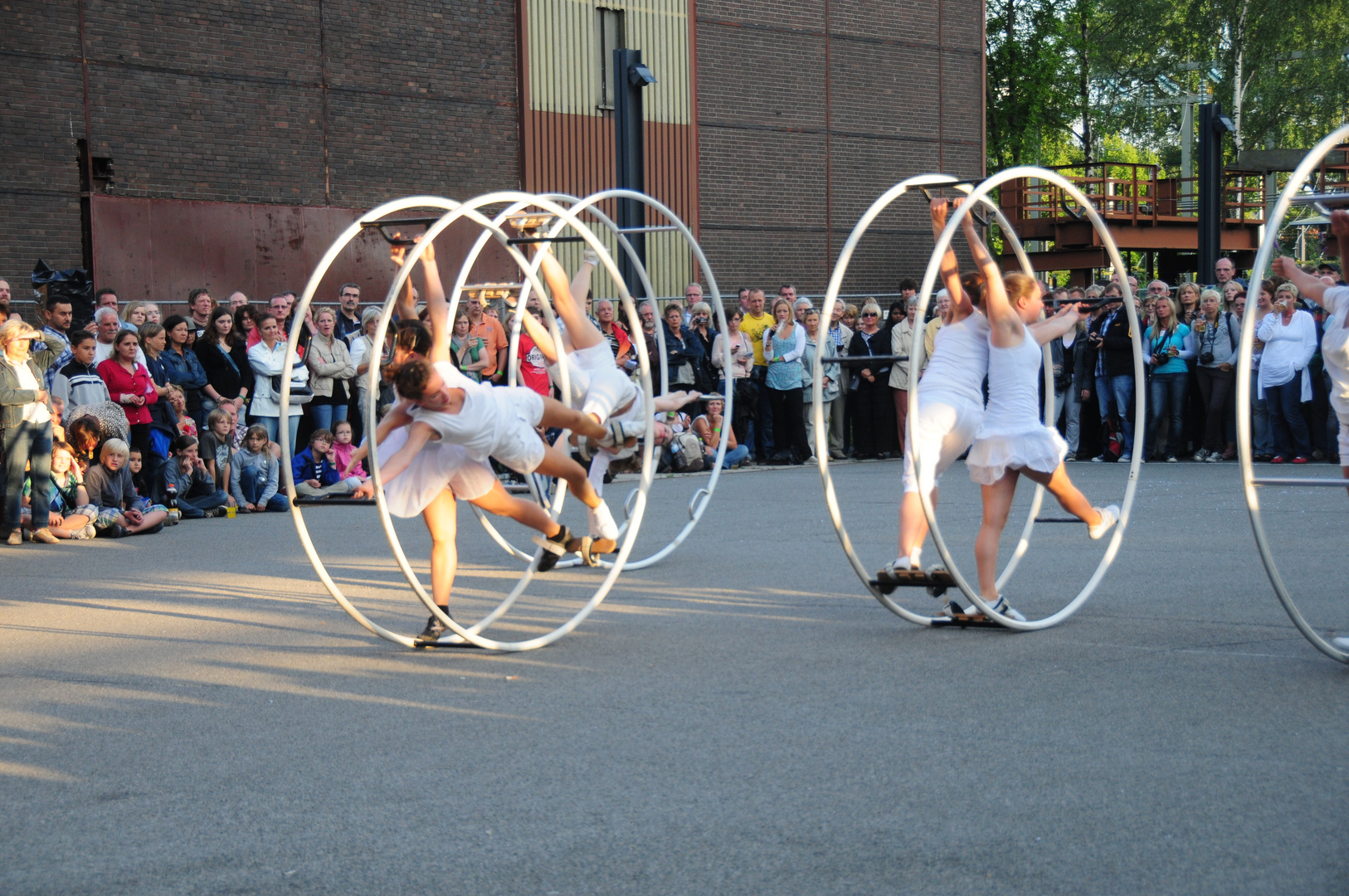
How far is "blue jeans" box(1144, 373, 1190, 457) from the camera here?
15.4 meters

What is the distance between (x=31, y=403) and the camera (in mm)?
10914

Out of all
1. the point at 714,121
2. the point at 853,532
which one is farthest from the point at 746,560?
the point at 714,121

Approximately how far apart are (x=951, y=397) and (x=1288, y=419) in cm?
910

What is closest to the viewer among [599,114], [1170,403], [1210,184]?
[1170,403]

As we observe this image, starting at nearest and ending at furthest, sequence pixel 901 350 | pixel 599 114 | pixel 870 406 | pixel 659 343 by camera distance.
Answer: pixel 659 343 < pixel 901 350 < pixel 870 406 < pixel 599 114

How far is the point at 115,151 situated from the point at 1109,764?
679 inches

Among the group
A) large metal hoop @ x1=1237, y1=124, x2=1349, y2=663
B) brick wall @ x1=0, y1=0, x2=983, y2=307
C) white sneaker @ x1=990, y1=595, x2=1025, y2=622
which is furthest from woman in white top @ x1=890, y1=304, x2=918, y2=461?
large metal hoop @ x1=1237, y1=124, x2=1349, y2=663

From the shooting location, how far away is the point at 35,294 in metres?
17.7

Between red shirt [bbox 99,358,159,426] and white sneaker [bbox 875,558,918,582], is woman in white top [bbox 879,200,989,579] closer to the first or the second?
white sneaker [bbox 875,558,918,582]

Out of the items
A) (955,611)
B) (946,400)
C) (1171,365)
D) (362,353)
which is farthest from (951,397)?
(1171,365)

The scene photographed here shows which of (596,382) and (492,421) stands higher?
(596,382)

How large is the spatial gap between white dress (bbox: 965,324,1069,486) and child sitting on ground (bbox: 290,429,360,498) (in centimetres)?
765

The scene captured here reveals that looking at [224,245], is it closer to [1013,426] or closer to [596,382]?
[596,382]

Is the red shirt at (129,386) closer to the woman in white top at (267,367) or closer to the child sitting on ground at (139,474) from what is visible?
the child sitting on ground at (139,474)
